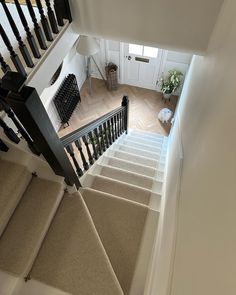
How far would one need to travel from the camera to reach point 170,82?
17.1 ft

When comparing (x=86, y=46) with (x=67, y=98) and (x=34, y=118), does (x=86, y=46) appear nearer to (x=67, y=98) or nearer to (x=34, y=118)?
(x=67, y=98)

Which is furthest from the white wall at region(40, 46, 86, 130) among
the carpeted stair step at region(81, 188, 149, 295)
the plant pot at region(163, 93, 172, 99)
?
the carpeted stair step at region(81, 188, 149, 295)

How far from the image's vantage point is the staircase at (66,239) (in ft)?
4.95

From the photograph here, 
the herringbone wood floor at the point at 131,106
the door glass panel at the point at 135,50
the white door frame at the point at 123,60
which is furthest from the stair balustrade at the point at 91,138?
the door glass panel at the point at 135,50

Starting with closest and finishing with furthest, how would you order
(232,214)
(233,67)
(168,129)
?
(232,214) < (233,67) < (168,129)

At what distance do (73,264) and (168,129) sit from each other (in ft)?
13.4

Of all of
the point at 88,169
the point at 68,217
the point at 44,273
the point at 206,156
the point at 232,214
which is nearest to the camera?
the point at 232,214

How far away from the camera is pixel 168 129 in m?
5.23

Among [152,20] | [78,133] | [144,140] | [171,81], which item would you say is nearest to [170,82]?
[171,81]

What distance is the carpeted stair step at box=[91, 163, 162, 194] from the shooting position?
3.14m

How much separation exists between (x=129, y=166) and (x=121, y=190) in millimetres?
721

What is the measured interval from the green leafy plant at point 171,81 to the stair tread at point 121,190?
10.6 feet

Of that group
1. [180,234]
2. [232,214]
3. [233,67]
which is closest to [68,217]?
[180,234]

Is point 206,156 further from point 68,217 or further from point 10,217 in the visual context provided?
point 10,217
